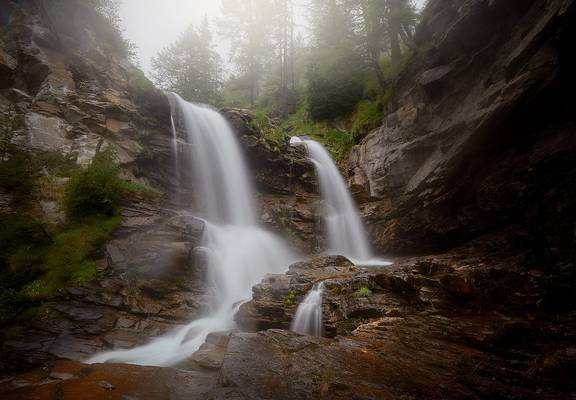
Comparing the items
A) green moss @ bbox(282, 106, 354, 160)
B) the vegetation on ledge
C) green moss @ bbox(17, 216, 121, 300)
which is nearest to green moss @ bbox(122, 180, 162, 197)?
the vegetation on ledge

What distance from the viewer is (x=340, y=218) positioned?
14.8 metres

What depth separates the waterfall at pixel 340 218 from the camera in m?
13.6

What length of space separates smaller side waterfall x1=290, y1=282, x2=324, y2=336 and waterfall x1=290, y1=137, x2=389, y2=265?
5596 millimetres

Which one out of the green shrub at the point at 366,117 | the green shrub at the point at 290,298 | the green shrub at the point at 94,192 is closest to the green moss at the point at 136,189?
the green shrub at the point at 94,192

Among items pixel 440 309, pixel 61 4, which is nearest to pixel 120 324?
pixel 440 309

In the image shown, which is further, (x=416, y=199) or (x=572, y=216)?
(x=416, y=199)

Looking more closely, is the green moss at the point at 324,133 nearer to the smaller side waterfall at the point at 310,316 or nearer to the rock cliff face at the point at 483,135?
the rock cliff face at the point at 483,135

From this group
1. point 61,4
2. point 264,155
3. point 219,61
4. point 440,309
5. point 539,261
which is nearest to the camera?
point 440,309

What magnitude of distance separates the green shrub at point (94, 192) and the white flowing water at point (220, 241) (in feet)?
11.2

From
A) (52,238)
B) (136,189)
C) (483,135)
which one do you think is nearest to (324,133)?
(483,135)

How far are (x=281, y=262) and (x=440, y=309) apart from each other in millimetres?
7828

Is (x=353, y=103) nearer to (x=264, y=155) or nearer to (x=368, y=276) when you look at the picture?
(x=264, y=155)

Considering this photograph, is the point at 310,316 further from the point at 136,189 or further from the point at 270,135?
the point at 270,135

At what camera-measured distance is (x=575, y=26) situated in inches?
267
